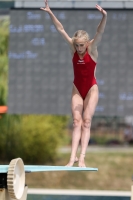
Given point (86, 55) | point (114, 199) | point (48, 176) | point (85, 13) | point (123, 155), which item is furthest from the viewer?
point (123, 155)

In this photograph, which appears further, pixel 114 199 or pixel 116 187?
pixel 116 187

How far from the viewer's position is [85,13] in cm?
1189

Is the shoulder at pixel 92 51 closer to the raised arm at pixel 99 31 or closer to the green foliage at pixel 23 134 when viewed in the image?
the raised arm at pixel 99 31

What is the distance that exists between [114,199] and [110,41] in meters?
3.50

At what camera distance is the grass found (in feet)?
55.6

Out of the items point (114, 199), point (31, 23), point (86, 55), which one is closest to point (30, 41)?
point (31, 23)

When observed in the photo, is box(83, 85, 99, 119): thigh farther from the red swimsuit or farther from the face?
the face

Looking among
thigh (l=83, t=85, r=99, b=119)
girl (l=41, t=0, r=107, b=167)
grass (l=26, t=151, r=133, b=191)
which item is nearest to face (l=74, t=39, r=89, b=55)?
girl (l=41, t=0, r=107, b=167)

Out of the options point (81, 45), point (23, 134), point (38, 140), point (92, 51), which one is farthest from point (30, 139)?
point (81, 45)

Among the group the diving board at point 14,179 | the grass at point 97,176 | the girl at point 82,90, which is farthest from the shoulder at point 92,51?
the grass at point 97,176

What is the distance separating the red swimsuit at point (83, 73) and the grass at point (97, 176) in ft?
30.6

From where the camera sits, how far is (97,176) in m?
18.3

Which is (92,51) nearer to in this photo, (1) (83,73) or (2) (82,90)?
(1) (83,73)

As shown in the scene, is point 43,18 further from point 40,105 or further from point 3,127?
point 3,127
